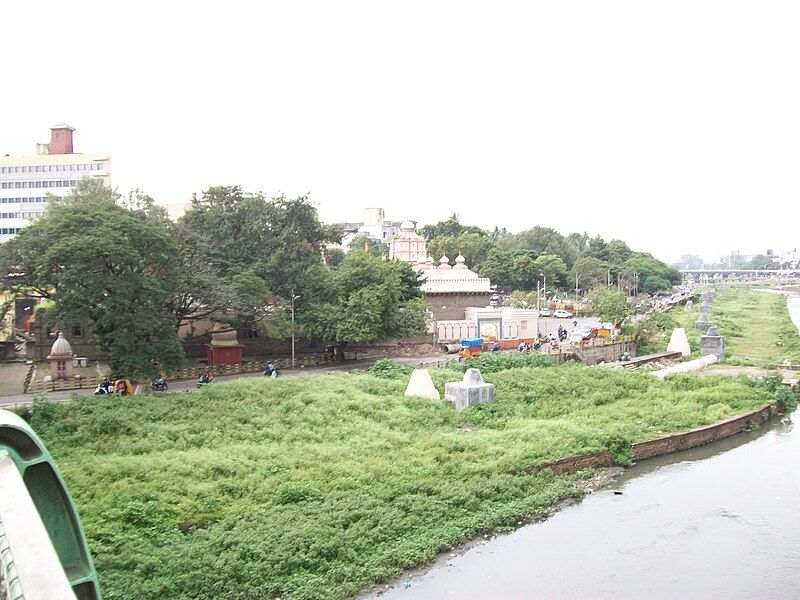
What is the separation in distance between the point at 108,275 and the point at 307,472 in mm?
11362

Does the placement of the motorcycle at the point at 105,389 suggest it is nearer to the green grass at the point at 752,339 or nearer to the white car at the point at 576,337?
the white car at the point at 576,337

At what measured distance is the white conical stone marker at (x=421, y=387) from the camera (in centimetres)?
2325

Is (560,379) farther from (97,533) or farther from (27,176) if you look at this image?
(27,176)

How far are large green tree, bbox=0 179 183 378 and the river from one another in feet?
44.5

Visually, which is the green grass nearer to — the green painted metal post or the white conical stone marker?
the white conical stone marker

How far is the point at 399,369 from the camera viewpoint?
28156mm

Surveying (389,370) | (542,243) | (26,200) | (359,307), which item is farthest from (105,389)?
(542,243)

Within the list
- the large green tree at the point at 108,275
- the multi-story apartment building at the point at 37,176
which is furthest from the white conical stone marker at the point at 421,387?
the multi-story apartment building at the point at 37,176

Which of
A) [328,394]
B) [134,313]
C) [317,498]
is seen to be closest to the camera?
[317,498]

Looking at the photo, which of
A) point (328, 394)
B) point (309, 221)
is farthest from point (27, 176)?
point (328, 394)

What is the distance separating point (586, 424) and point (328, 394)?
7418 millimetres

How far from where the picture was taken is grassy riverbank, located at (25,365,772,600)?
12234 millimetres

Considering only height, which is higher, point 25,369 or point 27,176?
point 27,176

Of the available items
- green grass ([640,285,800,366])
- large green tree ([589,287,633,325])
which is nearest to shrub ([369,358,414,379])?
green grass ([640,285,800,366])
